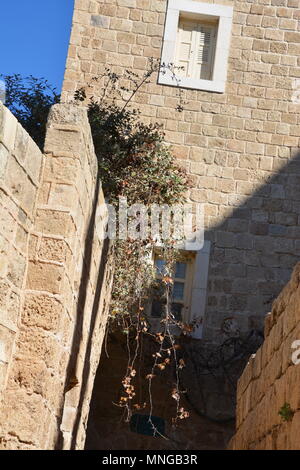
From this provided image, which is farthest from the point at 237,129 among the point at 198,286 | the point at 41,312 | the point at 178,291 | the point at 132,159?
the point at 41,312

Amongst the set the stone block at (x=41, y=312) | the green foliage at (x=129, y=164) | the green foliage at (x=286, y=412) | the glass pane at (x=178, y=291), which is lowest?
the green foliage at (x=286, y=412)

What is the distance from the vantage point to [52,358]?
3.94m

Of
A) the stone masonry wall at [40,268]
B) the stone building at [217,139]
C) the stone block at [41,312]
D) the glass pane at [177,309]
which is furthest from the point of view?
the glass pane at [177,309]

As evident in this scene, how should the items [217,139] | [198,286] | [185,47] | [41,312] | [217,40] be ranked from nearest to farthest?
1. [41,312]
2. [198,286]
3. [217,139]
4. [217,40]
5. [185,47]

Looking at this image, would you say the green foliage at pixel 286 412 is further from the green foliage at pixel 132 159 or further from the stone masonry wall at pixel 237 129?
the stone masonry wall at pixel 237 129

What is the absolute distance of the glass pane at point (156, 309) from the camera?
869 cm

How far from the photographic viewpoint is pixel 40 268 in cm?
397

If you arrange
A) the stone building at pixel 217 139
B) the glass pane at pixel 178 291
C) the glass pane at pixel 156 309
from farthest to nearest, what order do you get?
the glass pane at pixel 178 291 → the glass pane at pixel 156 309 → the stone building at pixel 217 139

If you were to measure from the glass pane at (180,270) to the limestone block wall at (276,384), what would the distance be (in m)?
3.77

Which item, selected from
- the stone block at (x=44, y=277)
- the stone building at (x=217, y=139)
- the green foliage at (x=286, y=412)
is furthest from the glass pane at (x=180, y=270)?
the green foliage at (x=286, y=412)

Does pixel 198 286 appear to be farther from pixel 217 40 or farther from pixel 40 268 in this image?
pixel 40 268

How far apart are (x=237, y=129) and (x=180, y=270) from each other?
208 cm
